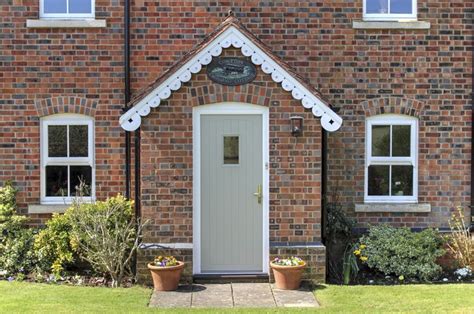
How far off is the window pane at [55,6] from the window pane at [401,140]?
6135 millimetres

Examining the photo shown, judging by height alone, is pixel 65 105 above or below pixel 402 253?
above

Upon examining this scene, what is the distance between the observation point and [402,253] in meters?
9.88

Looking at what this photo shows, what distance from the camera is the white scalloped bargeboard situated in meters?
9.22

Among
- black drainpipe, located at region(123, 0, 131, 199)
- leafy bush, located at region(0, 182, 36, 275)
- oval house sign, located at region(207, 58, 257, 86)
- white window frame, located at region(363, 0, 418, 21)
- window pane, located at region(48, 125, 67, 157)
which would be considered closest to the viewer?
oval house sign, located at region(207, 58, 257, 86)

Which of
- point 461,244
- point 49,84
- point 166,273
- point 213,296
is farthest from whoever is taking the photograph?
point 49,84

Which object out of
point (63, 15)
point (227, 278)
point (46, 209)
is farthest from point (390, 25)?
point (46, 209)

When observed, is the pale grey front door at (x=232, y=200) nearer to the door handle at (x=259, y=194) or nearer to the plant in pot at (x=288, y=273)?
the door handle at (x=259, y=194)

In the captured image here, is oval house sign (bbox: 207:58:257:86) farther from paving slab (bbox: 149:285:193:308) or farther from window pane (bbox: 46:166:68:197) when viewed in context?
window pane (bbox: 46:166:68:197)

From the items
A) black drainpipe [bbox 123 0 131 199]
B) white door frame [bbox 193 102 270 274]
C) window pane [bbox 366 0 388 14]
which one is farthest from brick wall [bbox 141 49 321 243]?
window pane [bbox 366 0 388 14]

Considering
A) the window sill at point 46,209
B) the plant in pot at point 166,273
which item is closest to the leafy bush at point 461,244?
the plant in pot at point 166,273

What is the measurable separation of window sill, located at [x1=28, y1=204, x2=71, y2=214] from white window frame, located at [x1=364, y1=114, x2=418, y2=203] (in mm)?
5280

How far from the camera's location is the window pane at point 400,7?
35.8 feet

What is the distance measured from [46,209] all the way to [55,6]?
3512 mm

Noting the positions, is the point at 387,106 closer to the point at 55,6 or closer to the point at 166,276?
the point at 166,276
